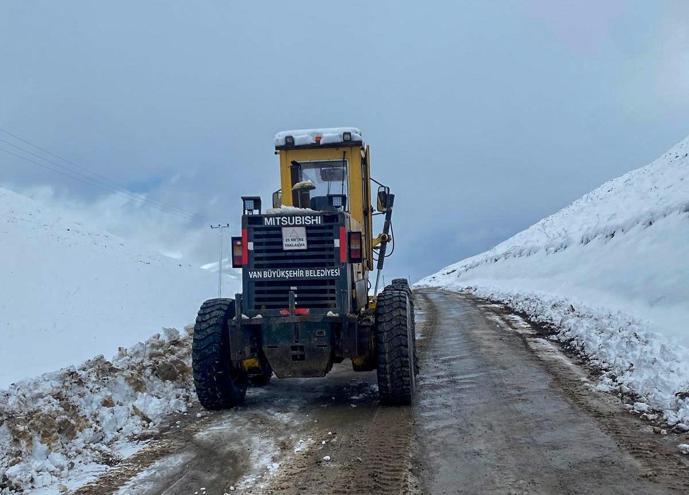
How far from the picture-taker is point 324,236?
667cm

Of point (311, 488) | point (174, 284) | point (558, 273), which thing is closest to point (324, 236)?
point (311, 488)

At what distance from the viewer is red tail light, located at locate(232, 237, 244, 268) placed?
22.1 ft

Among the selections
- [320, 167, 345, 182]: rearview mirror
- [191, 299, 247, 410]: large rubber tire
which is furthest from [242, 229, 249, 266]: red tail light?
[320, 167, 345, 182]: rearview mirror

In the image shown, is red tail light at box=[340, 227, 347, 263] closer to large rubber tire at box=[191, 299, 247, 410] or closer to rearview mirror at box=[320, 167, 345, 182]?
large rubber tire at box=[191, 299, 247, 410]

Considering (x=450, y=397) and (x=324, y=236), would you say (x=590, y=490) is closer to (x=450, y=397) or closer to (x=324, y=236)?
(x=450, y=397)

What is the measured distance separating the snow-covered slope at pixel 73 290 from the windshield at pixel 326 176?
7.17m

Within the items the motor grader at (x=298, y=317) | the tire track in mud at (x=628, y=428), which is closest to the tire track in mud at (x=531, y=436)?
the tire track in mud at (x=628, y=428)

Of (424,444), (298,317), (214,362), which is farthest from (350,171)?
(424,444)

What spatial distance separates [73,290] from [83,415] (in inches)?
787

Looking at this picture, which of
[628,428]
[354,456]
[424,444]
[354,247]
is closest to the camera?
[354,456]

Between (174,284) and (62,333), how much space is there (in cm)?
1221

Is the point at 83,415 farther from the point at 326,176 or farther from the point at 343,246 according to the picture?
the point at 326,176

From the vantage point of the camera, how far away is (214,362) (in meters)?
6.69

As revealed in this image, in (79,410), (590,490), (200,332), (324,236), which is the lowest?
(590,490)
